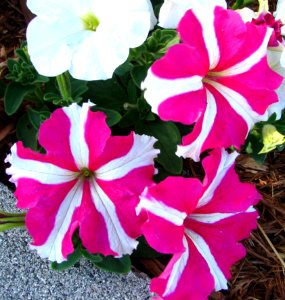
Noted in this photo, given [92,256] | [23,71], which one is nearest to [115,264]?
[92,256]

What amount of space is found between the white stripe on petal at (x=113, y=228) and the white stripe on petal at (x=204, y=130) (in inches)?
7.0

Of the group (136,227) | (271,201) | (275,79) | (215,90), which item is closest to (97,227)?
(136,227)

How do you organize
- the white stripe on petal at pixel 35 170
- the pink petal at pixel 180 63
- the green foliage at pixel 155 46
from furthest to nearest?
the green foliage at pixel 155 46, the white stripe on petal at pixel 35 170, the pink petal at pixel 180 63

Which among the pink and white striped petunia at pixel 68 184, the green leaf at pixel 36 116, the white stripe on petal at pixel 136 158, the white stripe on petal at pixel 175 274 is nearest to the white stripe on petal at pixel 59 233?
the pink and white striped petunia at pixel 68 184

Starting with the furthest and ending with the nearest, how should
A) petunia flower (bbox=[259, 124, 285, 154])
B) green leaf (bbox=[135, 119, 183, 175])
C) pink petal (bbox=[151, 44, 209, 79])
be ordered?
green leaf (bbox=[135, 119, 183, 175]) → petunia flower (bbox=[259, 124, 285, 154]) → pink petal (bbox=[151, 44, 209, 79])

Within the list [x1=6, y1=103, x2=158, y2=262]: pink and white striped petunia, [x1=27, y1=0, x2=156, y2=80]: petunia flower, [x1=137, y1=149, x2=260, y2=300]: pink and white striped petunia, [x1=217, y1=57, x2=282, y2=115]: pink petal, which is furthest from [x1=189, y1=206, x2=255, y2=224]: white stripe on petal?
[x1=27, y1=0, x2=156, y2=80]: petunia flower

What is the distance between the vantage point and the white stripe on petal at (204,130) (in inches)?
45.7

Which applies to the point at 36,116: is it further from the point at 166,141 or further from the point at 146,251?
the point at 146,251

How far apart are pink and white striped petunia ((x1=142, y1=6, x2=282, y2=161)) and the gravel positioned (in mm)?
482

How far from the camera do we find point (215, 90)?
1191 millimetres

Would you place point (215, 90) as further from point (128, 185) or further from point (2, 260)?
point (2, 260)

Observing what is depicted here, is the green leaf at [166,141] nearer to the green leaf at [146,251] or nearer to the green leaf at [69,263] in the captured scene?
the green leaf at [146,251]

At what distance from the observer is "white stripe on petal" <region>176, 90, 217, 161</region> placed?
1161mm

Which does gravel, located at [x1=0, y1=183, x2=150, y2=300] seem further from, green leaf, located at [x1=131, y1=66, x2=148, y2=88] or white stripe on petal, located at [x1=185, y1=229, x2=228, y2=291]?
green leaf, located at [x1=131, y1=66, x2=148, y2=88]
